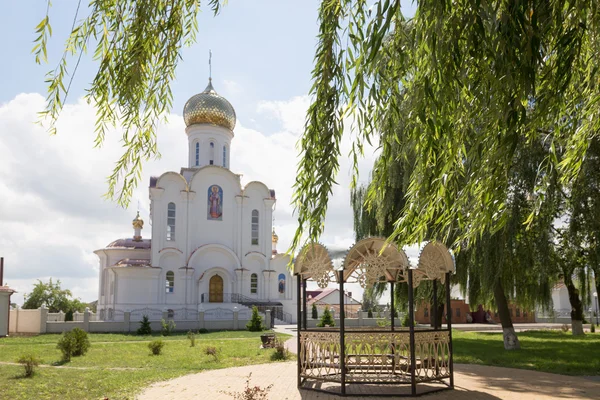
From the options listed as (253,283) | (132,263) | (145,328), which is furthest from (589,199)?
(132,263)

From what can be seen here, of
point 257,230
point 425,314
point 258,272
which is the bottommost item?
point 425,314

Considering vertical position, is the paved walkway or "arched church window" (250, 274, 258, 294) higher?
"arched church window" (250, 274, 258, 294)

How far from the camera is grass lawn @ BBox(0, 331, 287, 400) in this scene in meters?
10.9

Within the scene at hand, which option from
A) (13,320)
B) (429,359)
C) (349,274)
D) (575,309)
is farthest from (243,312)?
(429,359)

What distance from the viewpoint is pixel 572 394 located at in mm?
10383

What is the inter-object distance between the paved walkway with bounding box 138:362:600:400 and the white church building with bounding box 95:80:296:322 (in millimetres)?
22566

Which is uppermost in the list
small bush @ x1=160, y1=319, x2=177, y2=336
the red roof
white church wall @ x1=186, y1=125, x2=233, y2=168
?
white church wall @ x1=186, y1=125, x2=233, y2=168

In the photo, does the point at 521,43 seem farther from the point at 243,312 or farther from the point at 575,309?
the point at 243,312

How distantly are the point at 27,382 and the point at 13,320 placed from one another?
21467mm

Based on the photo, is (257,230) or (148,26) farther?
(257,230)

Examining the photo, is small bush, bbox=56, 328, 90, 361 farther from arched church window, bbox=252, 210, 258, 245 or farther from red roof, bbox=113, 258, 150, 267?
arched church window, bbox=252, 210, 258, 245

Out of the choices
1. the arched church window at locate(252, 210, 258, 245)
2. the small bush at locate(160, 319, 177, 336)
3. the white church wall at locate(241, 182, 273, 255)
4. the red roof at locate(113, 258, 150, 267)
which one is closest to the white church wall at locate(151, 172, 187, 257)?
the red roof at locate(113, 258, 150, 267)

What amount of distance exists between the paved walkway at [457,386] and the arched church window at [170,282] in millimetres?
23957

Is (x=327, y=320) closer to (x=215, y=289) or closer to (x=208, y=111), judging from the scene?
(x=215, y=289)
